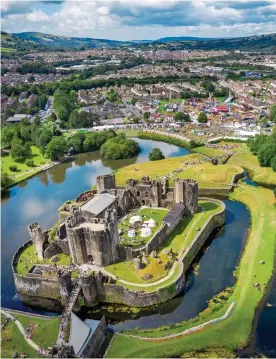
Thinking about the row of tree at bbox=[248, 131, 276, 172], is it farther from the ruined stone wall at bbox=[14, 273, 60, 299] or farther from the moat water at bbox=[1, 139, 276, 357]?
the ruined stone wall at bbox=[14, 273, 60, 299]

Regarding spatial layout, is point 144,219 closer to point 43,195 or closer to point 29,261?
point 29,261

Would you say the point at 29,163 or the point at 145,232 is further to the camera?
the point at 29,163

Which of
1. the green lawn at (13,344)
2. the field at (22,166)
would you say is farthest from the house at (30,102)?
the green lawn at (13,344)

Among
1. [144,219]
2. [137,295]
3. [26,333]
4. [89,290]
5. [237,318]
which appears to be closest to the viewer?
[26,333]

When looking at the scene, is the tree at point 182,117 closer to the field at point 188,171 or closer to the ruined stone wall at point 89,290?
the field at point 188,171

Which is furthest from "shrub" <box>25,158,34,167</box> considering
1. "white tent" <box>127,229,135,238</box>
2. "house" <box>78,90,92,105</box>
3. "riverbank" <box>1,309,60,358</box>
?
"house" <box>78,90,92,105</box>

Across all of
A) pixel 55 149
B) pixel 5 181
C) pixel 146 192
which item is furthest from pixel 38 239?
pixel 55 149
